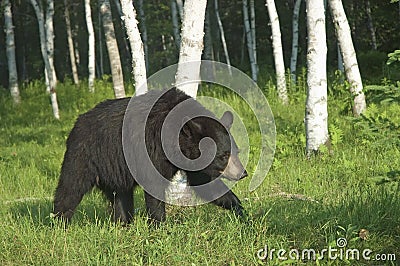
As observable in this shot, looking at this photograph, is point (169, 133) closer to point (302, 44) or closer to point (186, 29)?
point (186, 29)

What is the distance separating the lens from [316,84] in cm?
881

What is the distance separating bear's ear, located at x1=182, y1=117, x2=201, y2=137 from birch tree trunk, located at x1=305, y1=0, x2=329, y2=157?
3471mm

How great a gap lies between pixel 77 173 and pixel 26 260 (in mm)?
1282

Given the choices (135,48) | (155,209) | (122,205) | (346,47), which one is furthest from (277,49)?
(155,209)

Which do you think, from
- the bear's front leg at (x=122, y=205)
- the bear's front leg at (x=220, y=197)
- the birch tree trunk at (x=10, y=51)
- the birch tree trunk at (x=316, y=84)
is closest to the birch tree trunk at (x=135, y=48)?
the bear's front leg at (x=122, y=205)

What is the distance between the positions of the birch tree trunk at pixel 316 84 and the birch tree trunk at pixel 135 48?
9.03 feet

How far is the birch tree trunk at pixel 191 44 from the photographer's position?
21.3 feet

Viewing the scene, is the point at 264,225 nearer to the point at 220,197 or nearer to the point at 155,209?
the point at 220,197

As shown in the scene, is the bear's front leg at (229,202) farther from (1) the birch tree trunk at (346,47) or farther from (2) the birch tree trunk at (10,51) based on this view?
(2) the birch tree trunk at (10,51)

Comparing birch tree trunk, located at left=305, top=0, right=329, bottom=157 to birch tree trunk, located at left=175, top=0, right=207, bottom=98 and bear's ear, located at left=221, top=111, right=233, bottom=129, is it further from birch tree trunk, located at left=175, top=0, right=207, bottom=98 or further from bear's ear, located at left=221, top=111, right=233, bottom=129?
bear's ear, located at left=221, top=111, right=233, bottom=129

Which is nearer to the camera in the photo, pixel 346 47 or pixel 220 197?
pixel 220 197

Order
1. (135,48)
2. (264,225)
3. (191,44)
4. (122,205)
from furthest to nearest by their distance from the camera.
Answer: (135,48) → (191,44) → (122,205) → (264,225)

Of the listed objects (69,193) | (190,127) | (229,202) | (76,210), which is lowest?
(76,210)

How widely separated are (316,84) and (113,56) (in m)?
5.68
